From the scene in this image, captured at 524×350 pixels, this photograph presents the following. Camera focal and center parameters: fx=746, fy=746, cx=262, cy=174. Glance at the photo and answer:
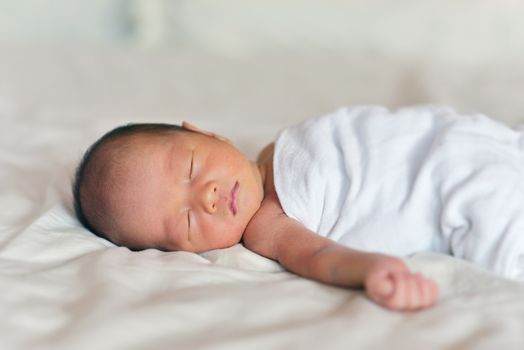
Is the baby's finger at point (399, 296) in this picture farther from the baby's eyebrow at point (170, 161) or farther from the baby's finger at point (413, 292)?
the baby's eyebrow at point (170, 161)

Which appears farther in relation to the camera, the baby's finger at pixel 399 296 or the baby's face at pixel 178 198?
the baby's face at pixel 178 198

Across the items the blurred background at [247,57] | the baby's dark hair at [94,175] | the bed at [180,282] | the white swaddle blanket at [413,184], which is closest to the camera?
the bed at [180,282]

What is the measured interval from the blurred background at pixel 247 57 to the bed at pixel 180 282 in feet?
0.05

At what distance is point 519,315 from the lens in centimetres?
81

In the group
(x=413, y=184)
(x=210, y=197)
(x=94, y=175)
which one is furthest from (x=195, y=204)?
(x=413, y=184)

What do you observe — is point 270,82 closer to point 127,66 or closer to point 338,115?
point 127,66

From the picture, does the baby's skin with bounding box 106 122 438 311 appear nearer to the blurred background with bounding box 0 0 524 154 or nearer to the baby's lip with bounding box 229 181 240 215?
the baby's lip with bounding box 229 181 240 215

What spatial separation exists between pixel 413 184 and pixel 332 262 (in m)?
0.22

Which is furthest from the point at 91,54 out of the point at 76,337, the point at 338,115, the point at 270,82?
the point at 76,337

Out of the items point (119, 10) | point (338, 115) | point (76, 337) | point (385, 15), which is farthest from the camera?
point (119, 10)

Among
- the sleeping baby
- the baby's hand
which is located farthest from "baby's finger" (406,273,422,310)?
the sleeping baby

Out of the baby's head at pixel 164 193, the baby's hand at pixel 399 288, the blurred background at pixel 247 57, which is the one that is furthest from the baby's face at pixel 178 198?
the blurred background at pixel 247 57

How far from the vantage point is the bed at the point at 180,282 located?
2.54 feet

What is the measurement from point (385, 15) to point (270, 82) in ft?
1.39
